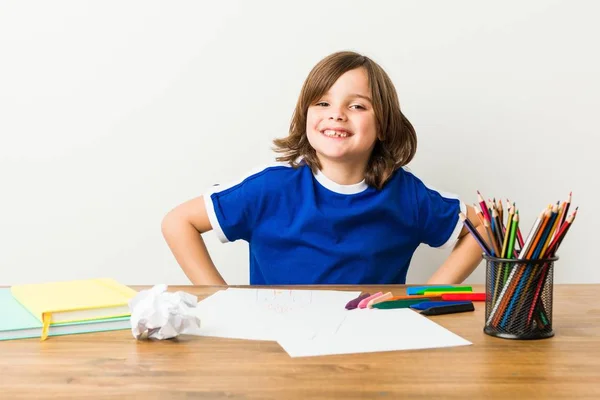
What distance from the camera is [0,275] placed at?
198 cm

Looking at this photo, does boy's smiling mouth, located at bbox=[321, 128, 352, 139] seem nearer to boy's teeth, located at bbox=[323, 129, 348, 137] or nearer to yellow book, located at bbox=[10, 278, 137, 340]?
boy's teeth, located at bbox=[323, 129, 348, 137]

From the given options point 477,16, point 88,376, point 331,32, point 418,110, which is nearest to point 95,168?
point 331,32

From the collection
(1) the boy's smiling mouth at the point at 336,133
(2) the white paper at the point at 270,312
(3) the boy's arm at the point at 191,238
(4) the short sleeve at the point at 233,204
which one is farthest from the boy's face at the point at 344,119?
(2) the white paper at the point at 270,312

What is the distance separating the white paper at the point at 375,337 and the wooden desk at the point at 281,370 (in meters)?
0.02

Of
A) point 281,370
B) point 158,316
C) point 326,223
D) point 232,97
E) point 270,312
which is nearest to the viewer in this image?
point 281,370

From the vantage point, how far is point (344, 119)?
5.02ft

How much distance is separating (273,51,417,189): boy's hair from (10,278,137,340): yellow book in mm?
666

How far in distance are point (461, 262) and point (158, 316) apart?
90cm

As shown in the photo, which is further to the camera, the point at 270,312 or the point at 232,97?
the point at 232,97

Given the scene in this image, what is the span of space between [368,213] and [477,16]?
0.68m

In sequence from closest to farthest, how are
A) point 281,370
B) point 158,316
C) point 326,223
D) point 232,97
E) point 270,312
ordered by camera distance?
point 281,370
point 158,316
point 270,312
point 326,223
point 232,97

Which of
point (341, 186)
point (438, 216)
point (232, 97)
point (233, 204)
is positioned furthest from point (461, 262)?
point (232, 97)

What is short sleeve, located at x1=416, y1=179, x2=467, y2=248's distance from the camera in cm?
160

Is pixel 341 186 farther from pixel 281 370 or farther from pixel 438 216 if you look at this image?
pixel 281 370
